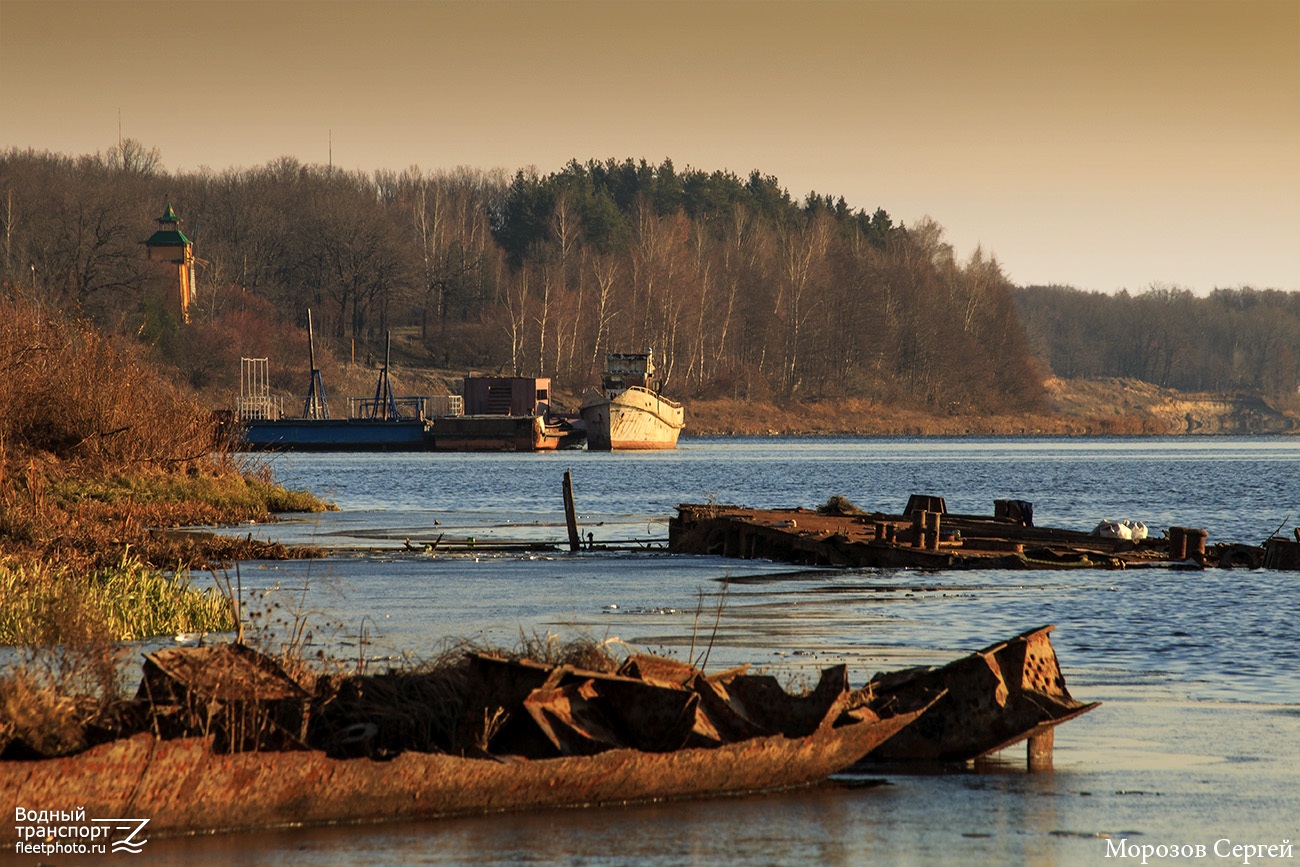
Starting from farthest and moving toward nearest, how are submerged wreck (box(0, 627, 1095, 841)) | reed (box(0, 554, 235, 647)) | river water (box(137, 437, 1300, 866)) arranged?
reed (box(0, 554, 235, 647)) → river water (box(137, 437, 1300, 866)) → submerged wreck (box(0, 627, 1095, 841))

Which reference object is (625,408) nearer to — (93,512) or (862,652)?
(93,512)

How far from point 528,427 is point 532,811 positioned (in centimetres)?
9091

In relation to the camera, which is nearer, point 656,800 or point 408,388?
point 656,800

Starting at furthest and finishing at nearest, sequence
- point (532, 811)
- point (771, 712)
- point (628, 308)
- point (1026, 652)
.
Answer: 1. point (628, 308)
2. point (1026, 652)
3. point (771, 712)
4. point (532, 811)

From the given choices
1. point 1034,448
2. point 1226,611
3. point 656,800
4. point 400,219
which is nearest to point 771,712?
point 656,800

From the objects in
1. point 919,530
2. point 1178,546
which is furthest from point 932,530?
point 1178,546

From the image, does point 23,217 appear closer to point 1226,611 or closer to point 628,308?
point 628,308

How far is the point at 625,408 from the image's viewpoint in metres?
99.8

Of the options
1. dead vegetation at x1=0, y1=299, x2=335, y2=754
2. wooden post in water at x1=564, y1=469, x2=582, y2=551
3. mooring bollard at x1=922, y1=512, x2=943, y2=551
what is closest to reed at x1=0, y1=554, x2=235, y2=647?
dead vegetation at x1=0, y1=299, x2=335, y2=754

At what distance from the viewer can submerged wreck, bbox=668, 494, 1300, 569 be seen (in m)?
28.0

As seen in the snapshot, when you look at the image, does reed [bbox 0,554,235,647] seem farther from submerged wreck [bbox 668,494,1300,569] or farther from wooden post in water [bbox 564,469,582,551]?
submerged wreck [bbox 668,494,1300,569]

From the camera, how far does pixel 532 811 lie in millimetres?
10477

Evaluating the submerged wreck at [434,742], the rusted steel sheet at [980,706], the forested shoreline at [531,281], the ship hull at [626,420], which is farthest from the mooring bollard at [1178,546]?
the forested shoreline at [531,281]

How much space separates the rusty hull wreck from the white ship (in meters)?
87.7
